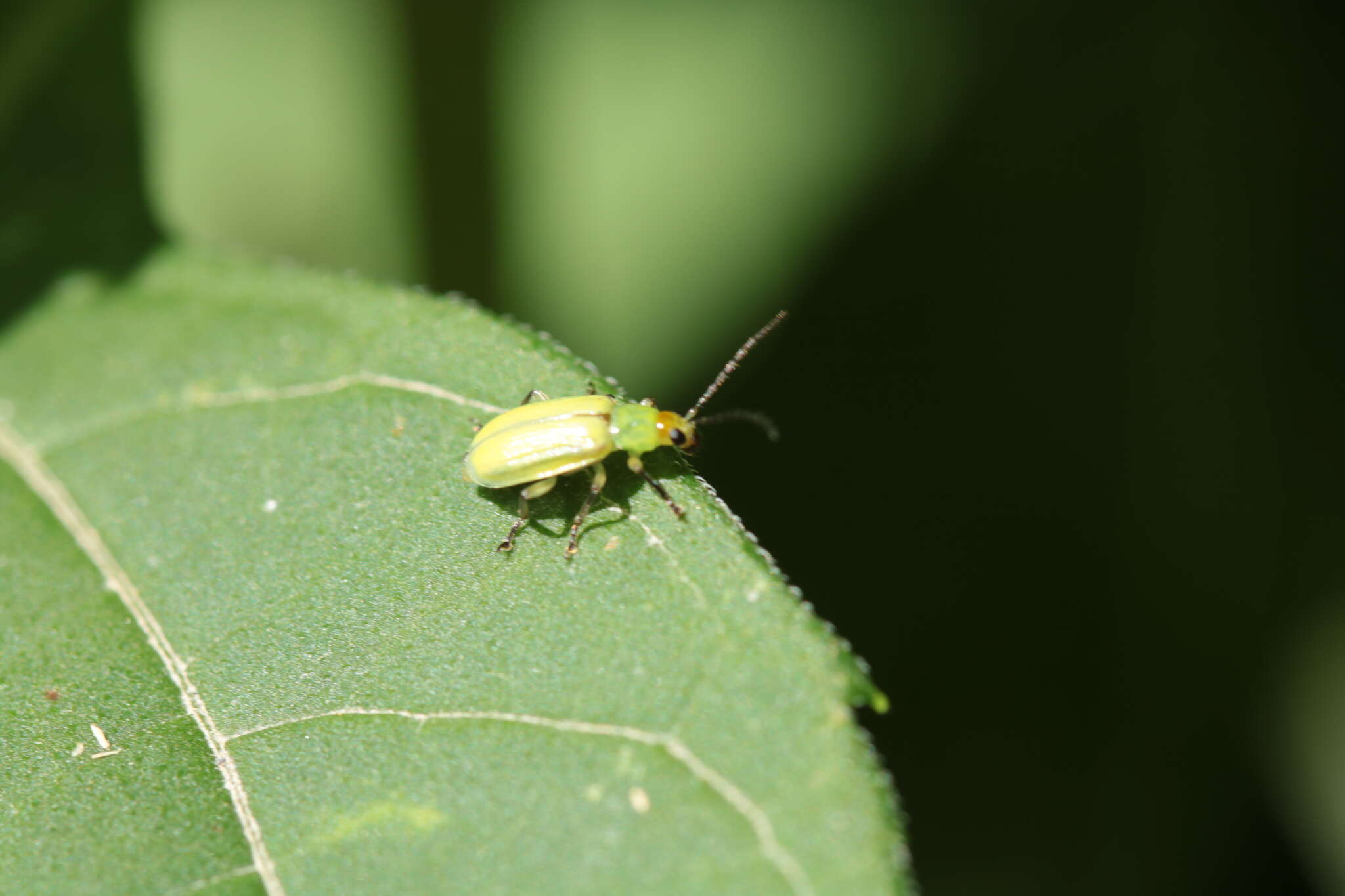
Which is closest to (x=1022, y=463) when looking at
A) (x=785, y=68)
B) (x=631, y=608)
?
(x=785, y=68)

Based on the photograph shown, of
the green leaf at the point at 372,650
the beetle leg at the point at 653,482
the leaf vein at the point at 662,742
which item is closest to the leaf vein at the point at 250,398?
the green leaf at the point at 372,650

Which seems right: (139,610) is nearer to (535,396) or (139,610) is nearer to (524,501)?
(524,501)

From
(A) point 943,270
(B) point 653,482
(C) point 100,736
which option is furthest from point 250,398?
(A) point 943,270

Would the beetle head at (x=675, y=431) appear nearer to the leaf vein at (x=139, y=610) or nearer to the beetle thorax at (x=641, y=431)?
the beetle thorax at (x=641, y=431)

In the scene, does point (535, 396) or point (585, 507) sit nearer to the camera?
point (585, 507)

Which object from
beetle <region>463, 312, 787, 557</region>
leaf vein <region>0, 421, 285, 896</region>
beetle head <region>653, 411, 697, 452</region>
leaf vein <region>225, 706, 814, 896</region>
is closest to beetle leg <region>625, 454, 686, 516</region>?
beetle <region>463, 312, 787, 557</region>

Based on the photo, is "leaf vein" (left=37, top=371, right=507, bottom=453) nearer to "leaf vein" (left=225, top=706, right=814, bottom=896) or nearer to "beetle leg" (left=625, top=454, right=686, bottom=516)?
"beetle leg" (left=625, top=454, right=686, bottom=516)
